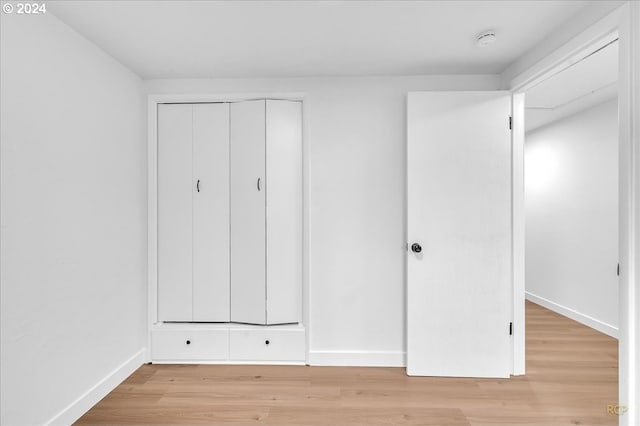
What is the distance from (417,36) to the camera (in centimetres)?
216

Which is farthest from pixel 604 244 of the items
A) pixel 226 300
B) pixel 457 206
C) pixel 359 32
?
pixel 226 300

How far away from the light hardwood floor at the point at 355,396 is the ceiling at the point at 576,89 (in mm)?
2298


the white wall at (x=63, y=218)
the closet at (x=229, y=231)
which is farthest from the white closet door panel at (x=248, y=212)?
the white wall at (x=63, y=218)

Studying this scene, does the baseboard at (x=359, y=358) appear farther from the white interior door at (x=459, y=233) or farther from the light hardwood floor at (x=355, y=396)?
the white interior door at (x=459, y=233)

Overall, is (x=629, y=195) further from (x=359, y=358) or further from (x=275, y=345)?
(x=275, y=345)

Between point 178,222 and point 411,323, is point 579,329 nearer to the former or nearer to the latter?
point 411,323

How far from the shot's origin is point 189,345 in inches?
111

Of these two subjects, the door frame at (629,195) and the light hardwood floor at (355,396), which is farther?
the light hardwood floor at (355,396)

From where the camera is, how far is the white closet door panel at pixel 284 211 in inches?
110

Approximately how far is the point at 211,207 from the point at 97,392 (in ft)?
4.84

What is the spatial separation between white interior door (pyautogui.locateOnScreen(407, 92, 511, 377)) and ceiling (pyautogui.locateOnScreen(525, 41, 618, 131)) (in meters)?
0.79

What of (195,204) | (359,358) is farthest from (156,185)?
(359,358)

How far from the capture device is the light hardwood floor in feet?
6.79

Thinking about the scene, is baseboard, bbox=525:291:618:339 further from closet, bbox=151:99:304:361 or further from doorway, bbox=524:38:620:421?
closet, bbox=151:99:304:361
